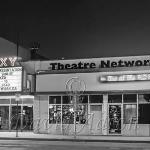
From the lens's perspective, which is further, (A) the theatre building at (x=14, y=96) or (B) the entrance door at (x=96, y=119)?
(A) the theatre building at (x=14, y=96)

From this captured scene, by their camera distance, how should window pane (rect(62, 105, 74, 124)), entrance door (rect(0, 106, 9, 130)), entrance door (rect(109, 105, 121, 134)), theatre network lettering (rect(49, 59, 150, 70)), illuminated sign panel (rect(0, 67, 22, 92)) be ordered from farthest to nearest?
entrance door (rect(0, 106, 9, 130)), illuminated sign panel (rect(0, 67, 22, 92)), window pane (rect(62, 105, 74, 124)), entrance door (rect(109, 105, 121, 134)), theatre network lettering (rect(49, 59, 150, 70))

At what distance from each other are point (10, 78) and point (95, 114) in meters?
7.49

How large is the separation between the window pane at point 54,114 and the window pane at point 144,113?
20.9 ft

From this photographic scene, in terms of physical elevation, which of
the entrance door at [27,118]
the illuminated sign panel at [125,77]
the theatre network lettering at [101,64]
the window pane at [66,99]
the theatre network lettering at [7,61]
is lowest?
the entrance door at [27,118]

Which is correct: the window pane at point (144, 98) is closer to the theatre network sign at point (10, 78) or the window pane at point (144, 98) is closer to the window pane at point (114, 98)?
the window pane at point (114, 98)

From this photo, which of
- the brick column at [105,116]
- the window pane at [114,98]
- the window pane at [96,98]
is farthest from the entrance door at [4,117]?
the window pane at [114,98]

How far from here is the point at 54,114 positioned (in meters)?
32.4

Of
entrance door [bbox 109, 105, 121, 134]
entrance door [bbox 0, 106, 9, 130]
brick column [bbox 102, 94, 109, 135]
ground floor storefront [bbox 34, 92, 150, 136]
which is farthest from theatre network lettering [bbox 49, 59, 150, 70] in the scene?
entrance door [bbox 0, 106, 9, 130]

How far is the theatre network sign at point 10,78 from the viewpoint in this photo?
3291cm

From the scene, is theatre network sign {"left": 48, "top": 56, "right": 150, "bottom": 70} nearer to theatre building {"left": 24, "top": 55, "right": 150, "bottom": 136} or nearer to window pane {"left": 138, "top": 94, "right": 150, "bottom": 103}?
theatre building {"left": 24, "top": 55, "right": 150, "bottom": 136}

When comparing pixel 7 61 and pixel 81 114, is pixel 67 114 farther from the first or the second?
pixel 7 61

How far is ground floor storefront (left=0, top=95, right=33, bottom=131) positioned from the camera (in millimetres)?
35031

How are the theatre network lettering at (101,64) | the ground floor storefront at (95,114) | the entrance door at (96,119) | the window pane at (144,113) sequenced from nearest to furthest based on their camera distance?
the window pane at (144,113) < the ground floor storefront at (95,114) < the theatre network lettering at (101,64) < the entrance door at (96,119)

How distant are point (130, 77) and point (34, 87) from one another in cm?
767
